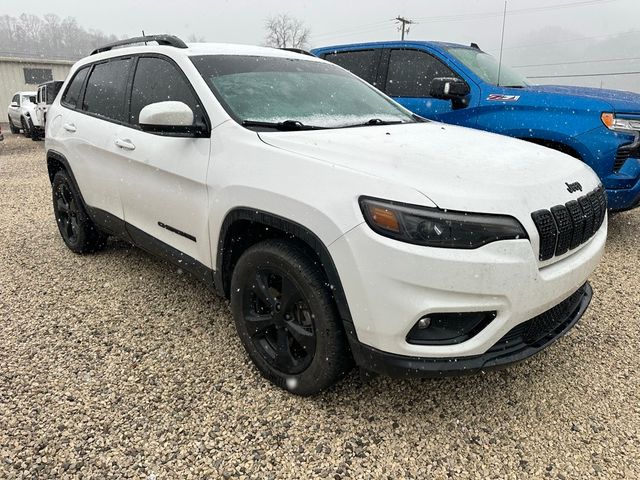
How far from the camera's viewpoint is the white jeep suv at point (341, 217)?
6.00 feet

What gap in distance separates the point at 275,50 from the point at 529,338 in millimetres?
2664

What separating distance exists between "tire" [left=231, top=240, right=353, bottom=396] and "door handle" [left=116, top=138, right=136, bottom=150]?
126cm

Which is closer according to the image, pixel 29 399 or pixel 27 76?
pixel 29 399

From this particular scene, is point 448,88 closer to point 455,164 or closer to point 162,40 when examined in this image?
point 162,40

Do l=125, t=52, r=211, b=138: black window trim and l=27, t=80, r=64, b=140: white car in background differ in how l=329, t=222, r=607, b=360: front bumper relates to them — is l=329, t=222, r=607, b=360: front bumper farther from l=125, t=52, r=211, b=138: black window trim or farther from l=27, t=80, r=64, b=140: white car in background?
l=27, t=80, r=64, b=140: white car in background

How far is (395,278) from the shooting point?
182 centimetres

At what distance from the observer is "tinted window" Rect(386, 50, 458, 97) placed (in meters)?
5.13

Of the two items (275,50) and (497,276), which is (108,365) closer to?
(497,276)

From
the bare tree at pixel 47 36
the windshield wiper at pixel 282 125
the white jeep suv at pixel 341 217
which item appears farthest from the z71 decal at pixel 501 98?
the bare tree at pixel 47 36

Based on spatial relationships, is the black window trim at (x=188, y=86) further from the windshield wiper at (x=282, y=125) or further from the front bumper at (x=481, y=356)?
the front bumper at (x=481, y=356)

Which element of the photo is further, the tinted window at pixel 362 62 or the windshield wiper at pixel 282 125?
the tinted window at pixel 362 62

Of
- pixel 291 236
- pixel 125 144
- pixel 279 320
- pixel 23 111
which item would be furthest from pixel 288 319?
pixel 23 111

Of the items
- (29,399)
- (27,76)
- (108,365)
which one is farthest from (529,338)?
(27,76)

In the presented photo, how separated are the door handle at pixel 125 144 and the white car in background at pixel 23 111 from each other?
49.9 ft
